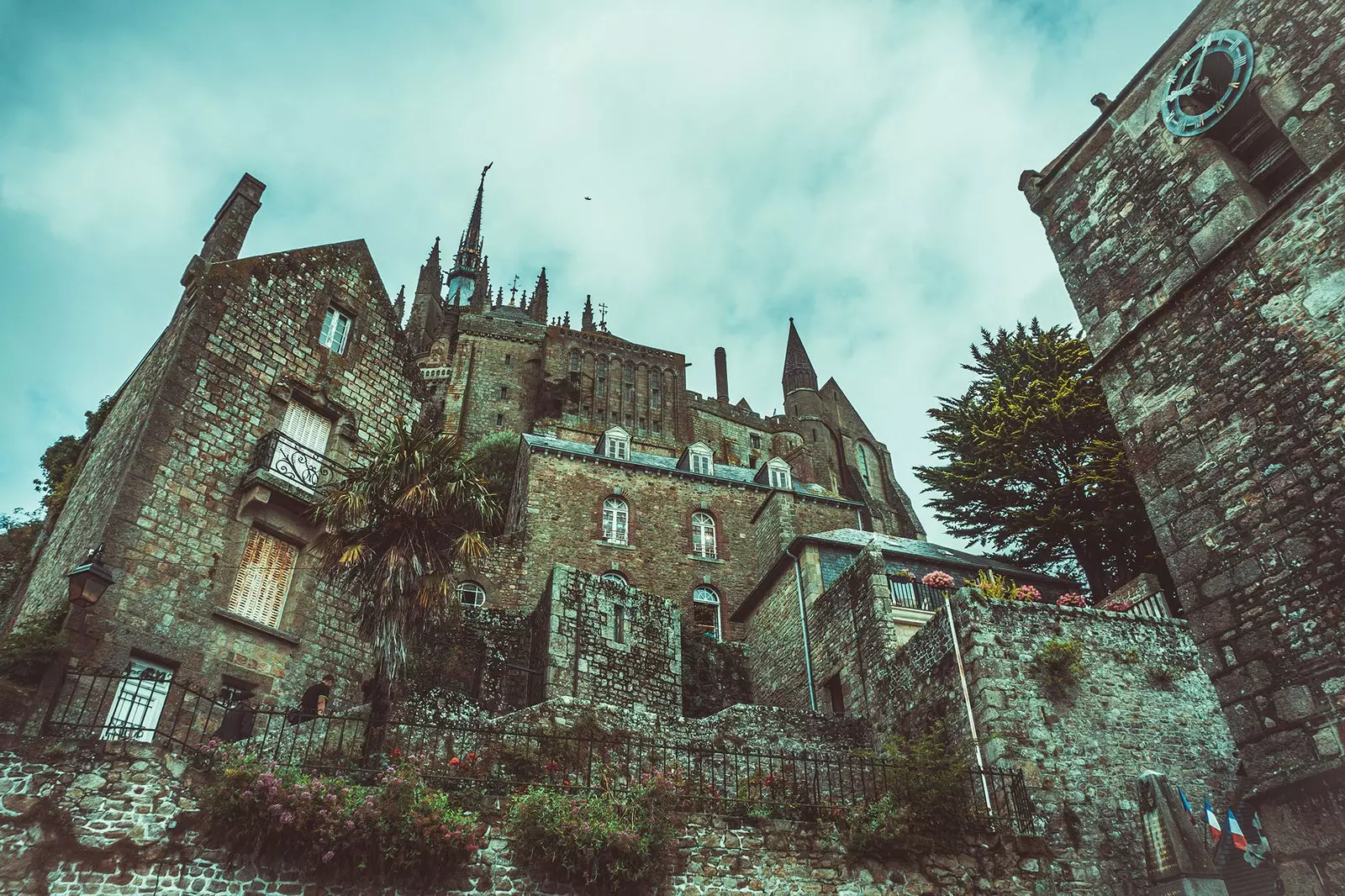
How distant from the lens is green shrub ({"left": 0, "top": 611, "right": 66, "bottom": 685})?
10.5 m

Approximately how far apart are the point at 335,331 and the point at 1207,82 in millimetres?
14190

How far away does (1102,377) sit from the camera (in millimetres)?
9234

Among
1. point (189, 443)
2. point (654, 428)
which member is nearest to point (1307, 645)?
point (189, 443)

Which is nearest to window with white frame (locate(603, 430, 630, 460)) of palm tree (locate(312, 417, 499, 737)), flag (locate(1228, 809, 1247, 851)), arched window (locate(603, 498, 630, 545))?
arched window (locate(603, 498, 630, 545))

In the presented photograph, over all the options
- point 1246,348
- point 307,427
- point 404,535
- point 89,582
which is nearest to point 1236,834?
point 1246,348

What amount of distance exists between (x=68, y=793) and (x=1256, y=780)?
10213 millimetres

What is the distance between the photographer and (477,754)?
41.3 ft

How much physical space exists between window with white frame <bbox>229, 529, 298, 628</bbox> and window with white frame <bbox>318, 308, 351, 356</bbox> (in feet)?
13.4

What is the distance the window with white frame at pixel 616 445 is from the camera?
30297 mm

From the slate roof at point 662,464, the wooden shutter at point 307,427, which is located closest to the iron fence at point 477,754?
the wooden shutter at point 307,427

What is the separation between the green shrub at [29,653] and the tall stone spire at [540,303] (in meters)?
59.2

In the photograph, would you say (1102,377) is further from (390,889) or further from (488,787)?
(390,889)

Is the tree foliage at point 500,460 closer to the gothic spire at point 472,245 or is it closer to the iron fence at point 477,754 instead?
the iron fence at point 477,754

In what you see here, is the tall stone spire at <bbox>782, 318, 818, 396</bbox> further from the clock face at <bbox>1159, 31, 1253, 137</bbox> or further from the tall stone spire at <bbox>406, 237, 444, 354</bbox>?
the clock face at <bbox>1159, 31, 1253, 137</bbox>
